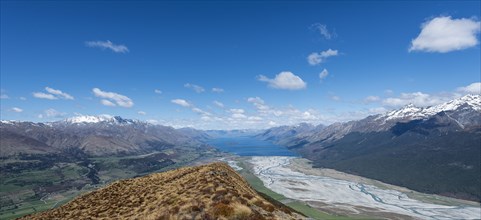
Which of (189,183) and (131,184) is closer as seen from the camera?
(189,183)

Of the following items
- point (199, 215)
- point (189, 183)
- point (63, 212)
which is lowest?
point (63, 212)

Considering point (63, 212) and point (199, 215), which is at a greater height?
point (199, 215)

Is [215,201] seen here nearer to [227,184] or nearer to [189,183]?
[227,184]

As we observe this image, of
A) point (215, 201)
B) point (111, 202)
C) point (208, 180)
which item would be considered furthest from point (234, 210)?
point (111, 202)

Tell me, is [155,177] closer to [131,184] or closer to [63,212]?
[131,184]

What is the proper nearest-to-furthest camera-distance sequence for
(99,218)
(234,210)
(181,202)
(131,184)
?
(234,210) → (181,202) → (99,218) → (131,184)

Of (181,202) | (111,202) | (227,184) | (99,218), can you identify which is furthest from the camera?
(111,202)
